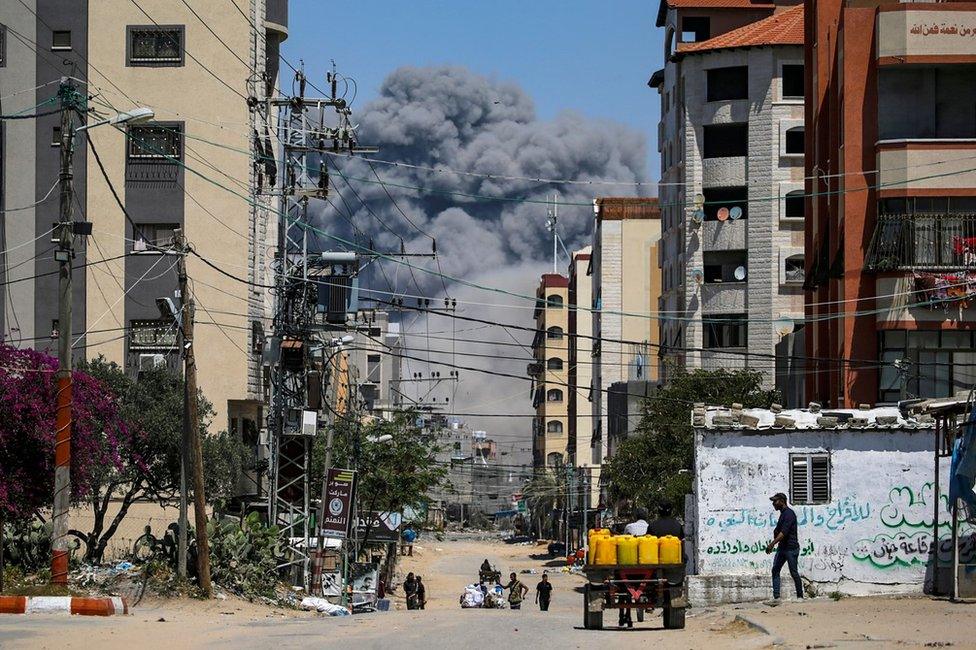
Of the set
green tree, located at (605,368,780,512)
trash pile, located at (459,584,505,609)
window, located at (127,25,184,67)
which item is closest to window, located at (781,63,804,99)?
green tree, located at (605,368,780,512)

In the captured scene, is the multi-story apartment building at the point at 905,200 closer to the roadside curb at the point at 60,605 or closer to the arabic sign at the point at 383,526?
the roadside curb at the point at 60,605

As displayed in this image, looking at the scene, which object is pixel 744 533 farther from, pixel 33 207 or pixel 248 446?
pixel 33 207

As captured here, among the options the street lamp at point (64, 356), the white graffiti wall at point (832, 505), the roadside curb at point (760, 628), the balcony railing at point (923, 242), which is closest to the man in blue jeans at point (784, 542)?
the roadside curb at point (760, 628)

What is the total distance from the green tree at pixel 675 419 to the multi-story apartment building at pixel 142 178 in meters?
14.8

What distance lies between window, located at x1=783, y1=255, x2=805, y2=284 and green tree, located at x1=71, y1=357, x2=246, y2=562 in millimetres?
28916

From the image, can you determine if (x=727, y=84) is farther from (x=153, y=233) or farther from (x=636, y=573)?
(x=636, y=573)

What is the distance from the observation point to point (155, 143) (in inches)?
2213

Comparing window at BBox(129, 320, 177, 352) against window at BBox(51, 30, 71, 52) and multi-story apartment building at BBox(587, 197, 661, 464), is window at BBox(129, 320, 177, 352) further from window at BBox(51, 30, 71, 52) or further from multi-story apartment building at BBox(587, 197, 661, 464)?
multi-story apartment building at BBox(587, 197, 661, 464)

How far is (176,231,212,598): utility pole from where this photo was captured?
31547 mm

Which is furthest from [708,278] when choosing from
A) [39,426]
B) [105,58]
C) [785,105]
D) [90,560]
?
[39,426]

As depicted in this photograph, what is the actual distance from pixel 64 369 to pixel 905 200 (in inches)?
859

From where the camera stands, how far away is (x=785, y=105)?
67375 mm

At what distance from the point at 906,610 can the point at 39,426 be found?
16974mm

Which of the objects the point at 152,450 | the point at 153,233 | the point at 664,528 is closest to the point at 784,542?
the point at 664,528
